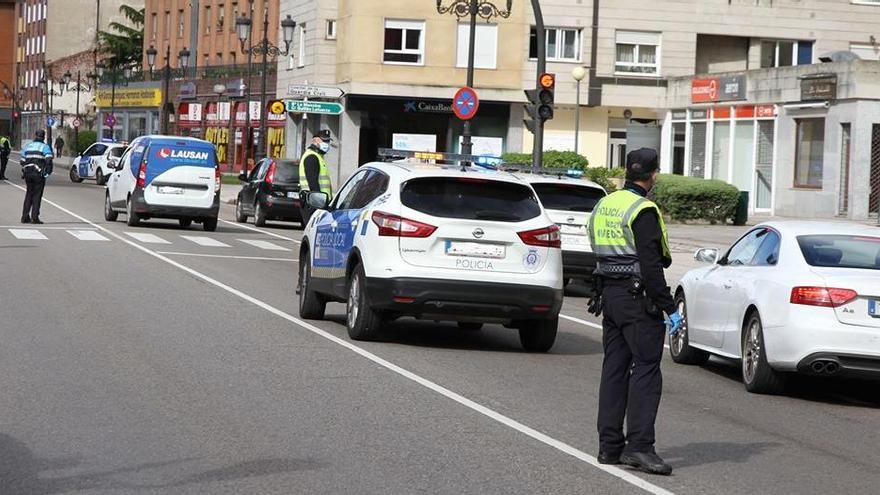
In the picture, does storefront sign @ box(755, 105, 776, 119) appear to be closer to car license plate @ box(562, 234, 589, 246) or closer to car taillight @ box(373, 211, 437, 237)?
car license plate @ box(562, 234, 589, 246)

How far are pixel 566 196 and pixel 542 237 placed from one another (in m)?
7.39

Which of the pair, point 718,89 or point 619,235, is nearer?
point 619,235

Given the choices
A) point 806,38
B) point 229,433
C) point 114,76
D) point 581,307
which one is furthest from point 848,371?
point 114,76

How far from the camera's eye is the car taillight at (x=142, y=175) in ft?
104

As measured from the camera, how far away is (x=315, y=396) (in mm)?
11172

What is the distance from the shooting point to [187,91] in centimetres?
8362

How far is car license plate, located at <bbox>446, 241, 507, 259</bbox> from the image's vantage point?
1446 centimetres

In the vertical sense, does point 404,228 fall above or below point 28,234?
above

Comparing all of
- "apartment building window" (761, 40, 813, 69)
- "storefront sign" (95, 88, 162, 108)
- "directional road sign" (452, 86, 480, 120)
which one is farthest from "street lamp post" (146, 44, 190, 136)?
"directional road sign" (452, 86, 480, 120)

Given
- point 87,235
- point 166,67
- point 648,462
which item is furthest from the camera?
point 166,67

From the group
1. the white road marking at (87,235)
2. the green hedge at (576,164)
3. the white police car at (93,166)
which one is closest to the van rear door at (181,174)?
the white road marking at (87,235)

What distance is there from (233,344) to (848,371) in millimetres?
5055

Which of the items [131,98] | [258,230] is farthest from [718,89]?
[131,98]

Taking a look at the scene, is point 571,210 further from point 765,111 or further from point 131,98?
point 131,98
